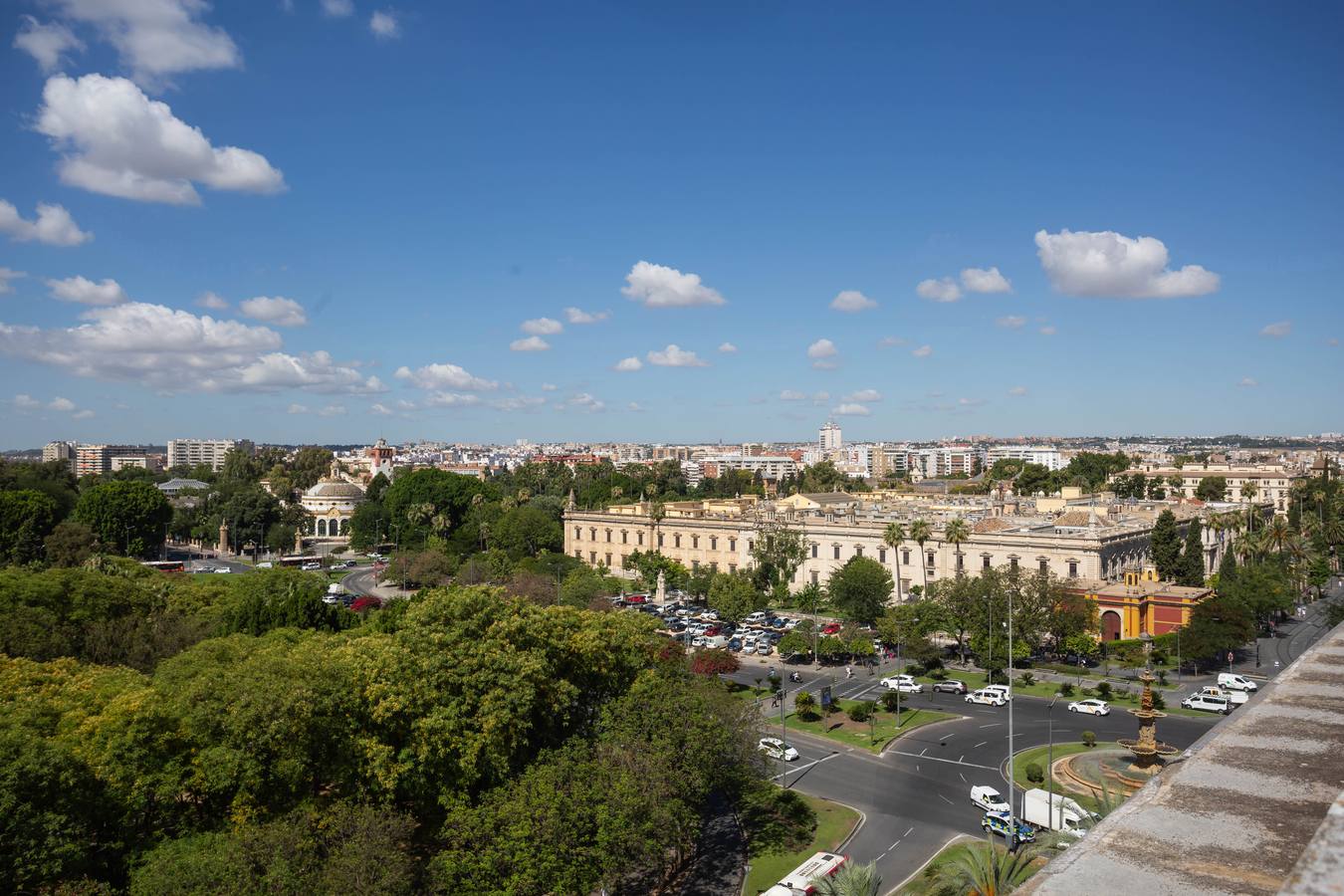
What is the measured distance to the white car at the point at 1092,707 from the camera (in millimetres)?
→ 41344

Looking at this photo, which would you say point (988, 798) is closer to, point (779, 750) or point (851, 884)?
point (779, 750)

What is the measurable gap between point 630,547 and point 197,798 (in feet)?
201

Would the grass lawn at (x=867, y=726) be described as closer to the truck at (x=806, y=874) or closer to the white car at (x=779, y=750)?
the white car at (x=779, y=750)

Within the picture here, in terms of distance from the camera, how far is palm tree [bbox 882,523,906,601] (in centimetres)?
6341

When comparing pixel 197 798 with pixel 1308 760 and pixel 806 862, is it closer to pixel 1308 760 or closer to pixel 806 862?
pixel 806 862

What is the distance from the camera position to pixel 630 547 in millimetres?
85125

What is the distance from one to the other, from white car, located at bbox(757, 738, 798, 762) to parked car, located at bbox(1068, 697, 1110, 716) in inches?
585

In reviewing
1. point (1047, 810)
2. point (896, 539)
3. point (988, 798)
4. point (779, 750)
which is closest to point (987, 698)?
point (779, 750)

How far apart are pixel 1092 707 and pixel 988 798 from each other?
554 inches

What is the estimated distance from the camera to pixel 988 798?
3050 centimetres

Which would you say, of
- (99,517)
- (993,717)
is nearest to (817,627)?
(993,717)

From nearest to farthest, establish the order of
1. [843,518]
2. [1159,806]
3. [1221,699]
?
[1159,806] < [1221,699] < [843,518]

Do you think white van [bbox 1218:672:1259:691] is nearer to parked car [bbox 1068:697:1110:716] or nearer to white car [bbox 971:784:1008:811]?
parked car [bbox 1068:697:1110:716]

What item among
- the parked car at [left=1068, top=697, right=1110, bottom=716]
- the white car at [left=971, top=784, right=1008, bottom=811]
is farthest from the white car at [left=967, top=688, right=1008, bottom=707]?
the white car at [left=971, top=784, right=1008, bottom=811]
